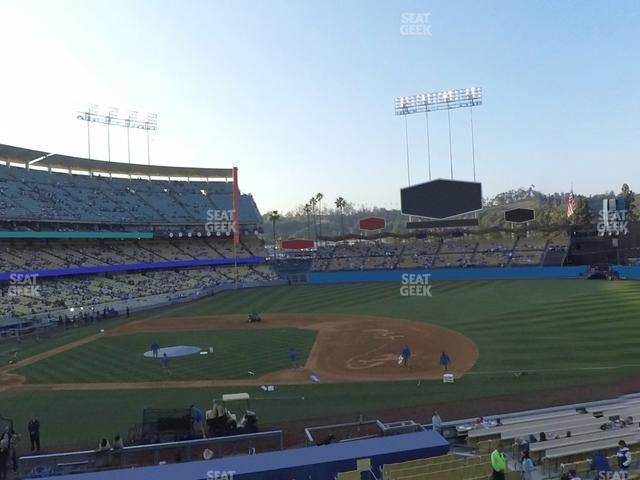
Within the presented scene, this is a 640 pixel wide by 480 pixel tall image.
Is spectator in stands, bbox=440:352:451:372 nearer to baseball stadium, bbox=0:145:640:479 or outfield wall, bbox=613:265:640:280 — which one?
baseball stadium, bbox=0:145:640:479

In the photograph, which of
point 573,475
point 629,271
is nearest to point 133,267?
point 573,475

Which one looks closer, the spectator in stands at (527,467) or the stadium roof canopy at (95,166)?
the spectator in stands at (527,467)

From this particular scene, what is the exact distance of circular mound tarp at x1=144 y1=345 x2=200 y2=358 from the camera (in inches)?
1145

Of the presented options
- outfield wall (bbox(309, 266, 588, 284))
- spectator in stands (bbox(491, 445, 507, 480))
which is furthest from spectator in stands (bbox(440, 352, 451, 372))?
outfield wall (bbox(309, 266, 588, 284))

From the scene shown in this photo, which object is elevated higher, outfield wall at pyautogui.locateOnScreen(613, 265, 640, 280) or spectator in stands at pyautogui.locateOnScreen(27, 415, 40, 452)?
outfield wall at pyautogui.locateOnScreen(613, 265, 640, 280)

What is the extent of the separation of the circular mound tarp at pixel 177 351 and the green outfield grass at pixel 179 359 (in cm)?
57

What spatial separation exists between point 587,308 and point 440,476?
30.5m

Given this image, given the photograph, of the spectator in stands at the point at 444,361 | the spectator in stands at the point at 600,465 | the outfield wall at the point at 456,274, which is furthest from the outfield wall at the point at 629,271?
the spectator in stands at the point at 600,465

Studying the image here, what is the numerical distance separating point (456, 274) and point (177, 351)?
→ 4379 centimetres

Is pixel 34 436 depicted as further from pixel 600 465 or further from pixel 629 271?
pixel 629 271

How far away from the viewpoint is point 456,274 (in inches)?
2505

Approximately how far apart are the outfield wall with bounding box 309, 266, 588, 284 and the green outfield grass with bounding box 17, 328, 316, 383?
34.5m

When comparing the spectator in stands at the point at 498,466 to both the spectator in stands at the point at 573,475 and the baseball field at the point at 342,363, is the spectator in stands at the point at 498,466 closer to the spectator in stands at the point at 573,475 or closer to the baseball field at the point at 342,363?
the spectator in stands at the point at 573,475

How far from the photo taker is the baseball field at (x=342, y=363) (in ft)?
62.3
